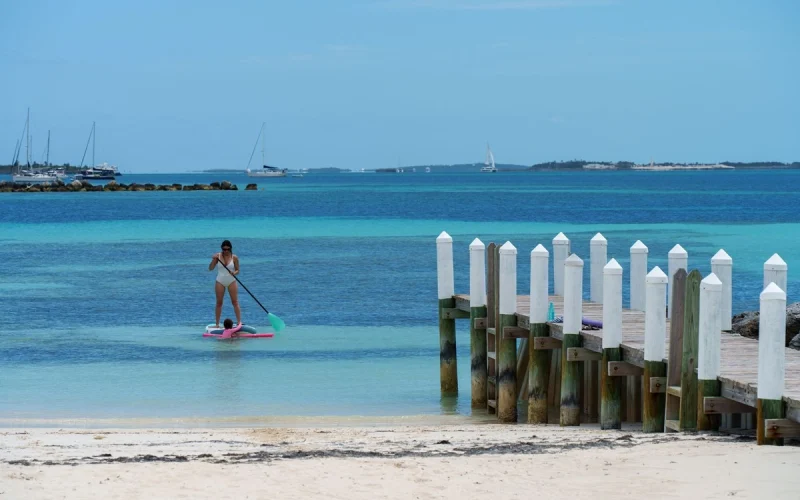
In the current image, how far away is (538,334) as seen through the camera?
1391 cm

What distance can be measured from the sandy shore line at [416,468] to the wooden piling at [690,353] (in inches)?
13.3

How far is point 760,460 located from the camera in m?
9.18

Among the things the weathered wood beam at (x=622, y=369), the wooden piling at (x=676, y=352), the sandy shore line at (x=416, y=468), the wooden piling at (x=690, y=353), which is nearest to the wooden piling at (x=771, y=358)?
the sandy shore line at (x=416, y=468)

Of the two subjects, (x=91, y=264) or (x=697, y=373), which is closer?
(x=697, y=373)

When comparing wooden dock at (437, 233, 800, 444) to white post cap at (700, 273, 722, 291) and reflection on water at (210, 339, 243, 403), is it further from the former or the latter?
reflection on water at (210, 339, 243, 403)

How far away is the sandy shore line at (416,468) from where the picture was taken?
875cm

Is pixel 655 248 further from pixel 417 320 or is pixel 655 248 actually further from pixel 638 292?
pixel 638 292

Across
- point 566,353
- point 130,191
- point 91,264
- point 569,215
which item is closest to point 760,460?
point 566,353

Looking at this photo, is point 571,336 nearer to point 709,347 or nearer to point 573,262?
point 573,262

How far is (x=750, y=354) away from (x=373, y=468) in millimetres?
4562

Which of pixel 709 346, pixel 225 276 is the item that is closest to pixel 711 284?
pixel 709 346

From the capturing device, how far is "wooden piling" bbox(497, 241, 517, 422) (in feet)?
47.9

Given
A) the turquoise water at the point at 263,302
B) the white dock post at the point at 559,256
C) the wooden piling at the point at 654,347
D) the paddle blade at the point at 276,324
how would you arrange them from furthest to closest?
the paddle blade at the point at 276,324 < the turquoise water at the point at 263,302 < the white dock post at the point at 559,256 < the wooden piling at the point at 654,347

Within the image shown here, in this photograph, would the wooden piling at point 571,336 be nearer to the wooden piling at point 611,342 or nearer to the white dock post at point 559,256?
the wooden piling at point 611,342
